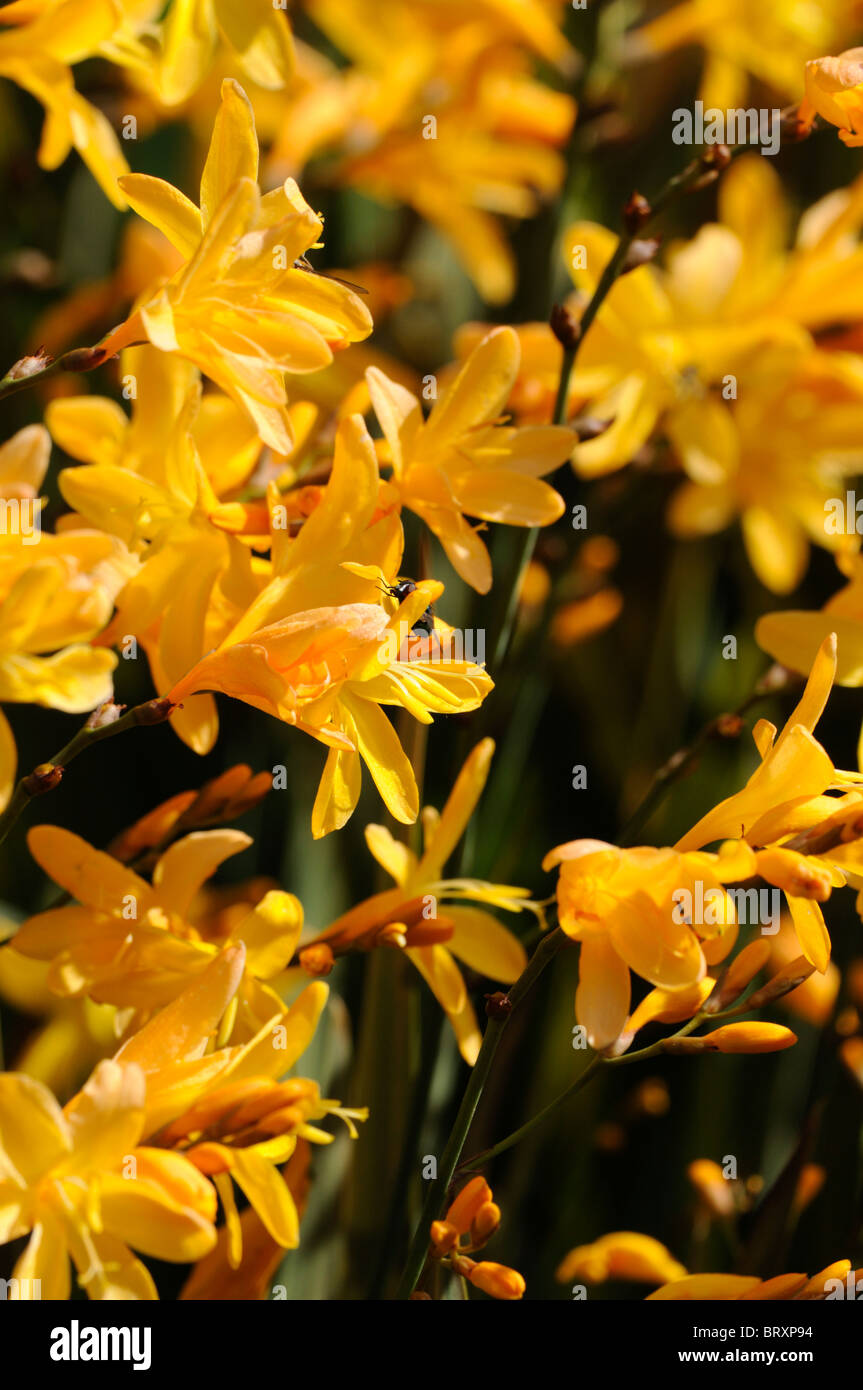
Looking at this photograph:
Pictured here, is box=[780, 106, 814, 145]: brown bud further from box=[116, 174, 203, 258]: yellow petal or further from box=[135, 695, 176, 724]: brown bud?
box=[135, 695, 176, 724]: brown bud

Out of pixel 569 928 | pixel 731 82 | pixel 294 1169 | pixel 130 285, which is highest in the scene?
pixel 731 82

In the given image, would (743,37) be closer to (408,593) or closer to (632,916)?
(408,593)

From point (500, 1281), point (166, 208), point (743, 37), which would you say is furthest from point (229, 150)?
point (743, 37)

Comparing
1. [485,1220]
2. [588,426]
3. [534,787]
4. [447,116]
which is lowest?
[485,1220]

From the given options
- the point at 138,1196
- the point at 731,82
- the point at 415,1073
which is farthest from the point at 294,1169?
the point at 731,82

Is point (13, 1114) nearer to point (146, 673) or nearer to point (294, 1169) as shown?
point (294, 1169)

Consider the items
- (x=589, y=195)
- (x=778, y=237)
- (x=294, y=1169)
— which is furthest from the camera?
(x=589, y=195)
